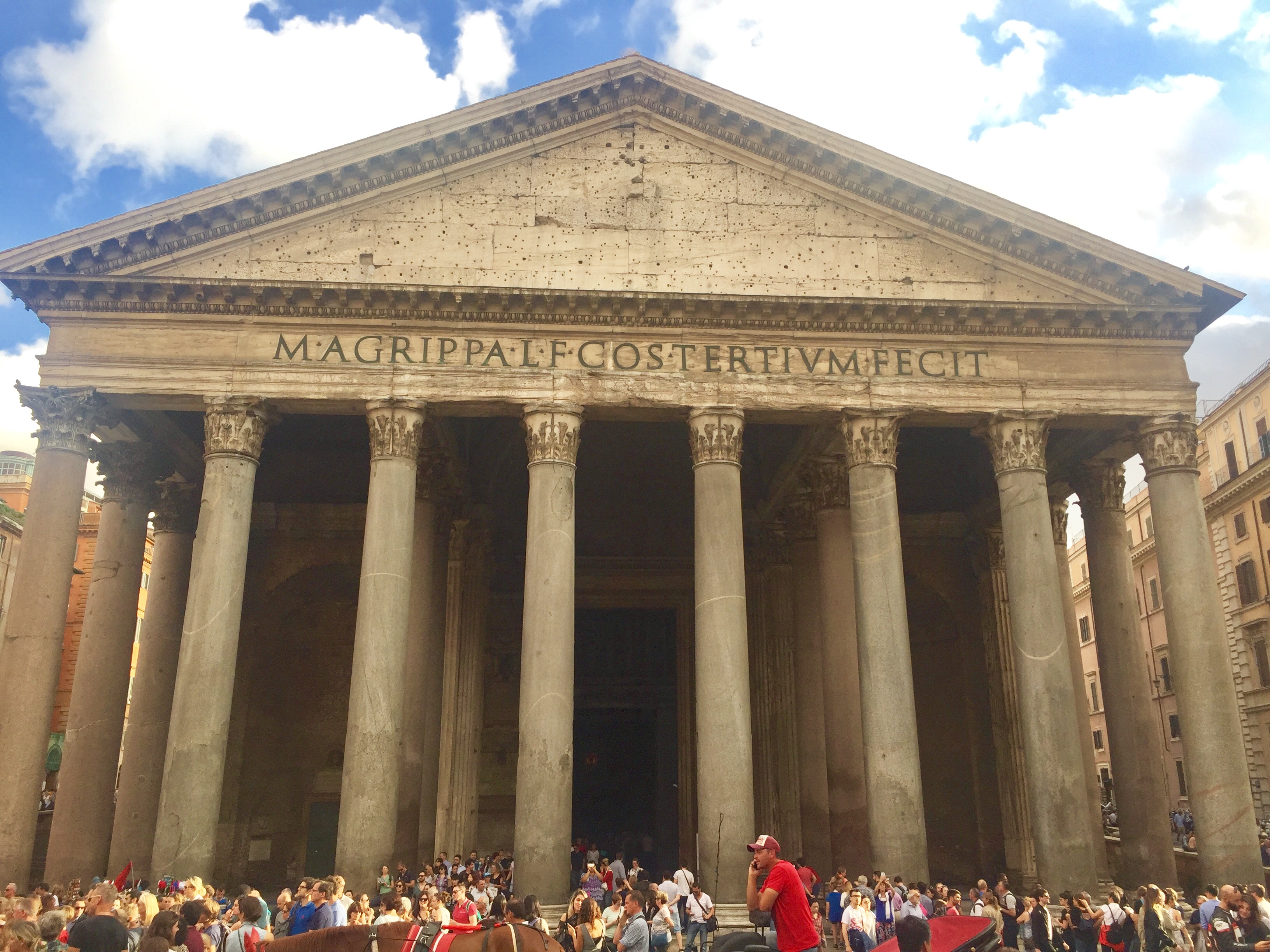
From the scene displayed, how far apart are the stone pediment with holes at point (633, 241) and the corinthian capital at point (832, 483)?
120 inches

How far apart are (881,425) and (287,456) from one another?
12.5 meters

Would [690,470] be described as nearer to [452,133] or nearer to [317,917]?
[452,133]

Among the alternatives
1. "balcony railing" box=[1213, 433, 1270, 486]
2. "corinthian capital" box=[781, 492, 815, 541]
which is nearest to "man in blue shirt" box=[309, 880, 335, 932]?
"corinthian capital" box=[781, 492, 815, 541]

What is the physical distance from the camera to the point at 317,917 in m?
9.28

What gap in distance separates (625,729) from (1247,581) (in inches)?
808

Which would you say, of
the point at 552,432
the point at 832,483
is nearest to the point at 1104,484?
the point at 832,483

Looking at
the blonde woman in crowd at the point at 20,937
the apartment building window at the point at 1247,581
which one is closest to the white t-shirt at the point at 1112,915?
the blonde woman in crowd at the point at 20,937

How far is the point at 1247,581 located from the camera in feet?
103

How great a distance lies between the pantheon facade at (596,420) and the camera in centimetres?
1421

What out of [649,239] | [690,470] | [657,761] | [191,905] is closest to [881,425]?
[649,239]

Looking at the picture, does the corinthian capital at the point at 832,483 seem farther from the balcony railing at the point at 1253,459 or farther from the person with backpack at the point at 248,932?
the balcony railing at the point at 1253,459

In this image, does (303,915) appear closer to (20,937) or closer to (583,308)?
(20,937)

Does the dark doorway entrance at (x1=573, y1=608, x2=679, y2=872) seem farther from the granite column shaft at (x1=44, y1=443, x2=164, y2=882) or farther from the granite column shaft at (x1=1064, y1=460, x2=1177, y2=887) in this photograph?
the granite column shaft at (x1=44, y1=443, x2=164, y2=882)

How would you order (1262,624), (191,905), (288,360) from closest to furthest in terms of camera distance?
(191,905) < (288,360) < (1262,624)
